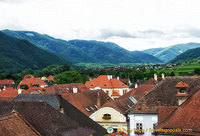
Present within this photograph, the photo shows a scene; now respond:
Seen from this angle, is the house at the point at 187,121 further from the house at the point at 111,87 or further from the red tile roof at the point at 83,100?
the house at the point at 111,87

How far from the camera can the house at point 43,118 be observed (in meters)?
15.1

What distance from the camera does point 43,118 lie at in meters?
15.8

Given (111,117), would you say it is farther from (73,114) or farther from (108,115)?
(73,114)

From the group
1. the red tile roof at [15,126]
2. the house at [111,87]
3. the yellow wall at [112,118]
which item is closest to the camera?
the red tile roof at [15,126]

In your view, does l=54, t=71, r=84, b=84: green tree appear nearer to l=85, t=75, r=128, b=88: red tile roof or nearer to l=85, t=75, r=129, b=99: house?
l=85, t=75, r=128, b=88: red tile roof

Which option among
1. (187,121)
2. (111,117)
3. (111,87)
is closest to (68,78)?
(111,87)

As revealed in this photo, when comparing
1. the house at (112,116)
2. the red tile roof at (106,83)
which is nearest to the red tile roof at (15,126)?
the house at (112,116)

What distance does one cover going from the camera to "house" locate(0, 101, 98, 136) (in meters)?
15.1

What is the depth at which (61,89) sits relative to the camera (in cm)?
7025

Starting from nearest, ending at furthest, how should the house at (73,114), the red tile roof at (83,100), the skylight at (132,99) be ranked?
the house at (73,114), the red tile roof at (83,100), the skylight at (132,99)

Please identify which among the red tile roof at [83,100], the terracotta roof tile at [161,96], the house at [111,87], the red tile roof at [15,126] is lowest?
the house at [111,87]

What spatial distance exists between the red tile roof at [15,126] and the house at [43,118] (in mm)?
439

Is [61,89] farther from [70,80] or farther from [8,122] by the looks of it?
[8,122]

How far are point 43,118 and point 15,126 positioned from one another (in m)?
2.54
